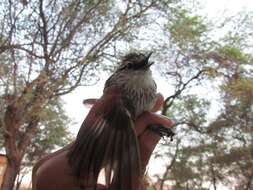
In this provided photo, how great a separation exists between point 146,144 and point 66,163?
0.71 ft

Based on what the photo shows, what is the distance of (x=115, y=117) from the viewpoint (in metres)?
0.98

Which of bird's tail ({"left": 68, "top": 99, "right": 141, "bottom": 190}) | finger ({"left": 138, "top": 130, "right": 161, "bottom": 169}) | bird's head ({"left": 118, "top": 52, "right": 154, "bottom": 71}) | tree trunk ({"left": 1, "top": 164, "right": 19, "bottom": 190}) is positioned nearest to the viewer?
bird's tail ({"left": 68, "top": 99, "right": 141, "bottom": 190})

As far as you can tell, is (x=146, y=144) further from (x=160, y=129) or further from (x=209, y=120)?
(x=209, y=120)

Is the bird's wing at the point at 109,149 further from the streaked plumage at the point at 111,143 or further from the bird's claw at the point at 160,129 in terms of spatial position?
the bird's claw at the point at 160,129

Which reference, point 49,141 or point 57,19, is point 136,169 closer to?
point 57,19

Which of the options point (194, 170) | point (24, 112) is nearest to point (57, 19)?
point (24, 112)

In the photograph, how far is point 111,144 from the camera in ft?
3.13

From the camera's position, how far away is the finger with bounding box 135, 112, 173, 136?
107cm

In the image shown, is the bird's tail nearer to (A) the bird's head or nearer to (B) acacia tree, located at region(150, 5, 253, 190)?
(A) the bird's head

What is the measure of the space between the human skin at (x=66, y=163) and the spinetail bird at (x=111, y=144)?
0.03 metres

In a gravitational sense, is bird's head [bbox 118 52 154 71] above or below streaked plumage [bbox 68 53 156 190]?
above

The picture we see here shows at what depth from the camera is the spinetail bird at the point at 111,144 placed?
929mm

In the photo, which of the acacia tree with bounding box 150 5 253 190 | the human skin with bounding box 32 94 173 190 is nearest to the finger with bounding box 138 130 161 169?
the human skin with bounding box 32 94 173 190

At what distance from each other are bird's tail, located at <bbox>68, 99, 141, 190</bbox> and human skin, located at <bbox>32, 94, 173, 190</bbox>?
0.03m
